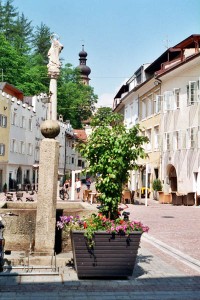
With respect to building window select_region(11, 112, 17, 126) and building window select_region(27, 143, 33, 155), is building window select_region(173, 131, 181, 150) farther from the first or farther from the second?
building window select_region(27, 143, 33, 155)

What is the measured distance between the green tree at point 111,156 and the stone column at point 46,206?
620 mm

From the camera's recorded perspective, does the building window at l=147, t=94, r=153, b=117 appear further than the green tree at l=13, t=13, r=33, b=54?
No

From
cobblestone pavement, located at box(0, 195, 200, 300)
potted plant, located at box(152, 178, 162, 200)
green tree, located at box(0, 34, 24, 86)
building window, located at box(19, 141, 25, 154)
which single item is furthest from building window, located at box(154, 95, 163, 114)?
cobblestone pavement, located at box(0, 195, 200, 300)

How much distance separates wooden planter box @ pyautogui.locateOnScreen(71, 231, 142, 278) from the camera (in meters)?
6.75

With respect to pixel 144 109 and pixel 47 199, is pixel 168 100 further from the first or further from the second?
pixel 47 199

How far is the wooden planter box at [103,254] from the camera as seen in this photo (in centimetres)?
675

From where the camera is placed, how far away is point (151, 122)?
125 feet

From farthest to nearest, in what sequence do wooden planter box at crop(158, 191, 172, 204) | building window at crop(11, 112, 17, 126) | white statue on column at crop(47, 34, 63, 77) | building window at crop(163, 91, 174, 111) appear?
1. building window at crop(11, 112, 17, 126)
2. building window at crop(163, 91, 174, 111)
3. wooden planter box at crop(158, 191, 172, 204)
4. white statue on column at crop(47, 34, 63, 77)

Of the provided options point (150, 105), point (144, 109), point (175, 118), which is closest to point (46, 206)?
point (175, 118)

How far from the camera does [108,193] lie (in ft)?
25.6

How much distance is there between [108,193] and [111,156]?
0.64 meters

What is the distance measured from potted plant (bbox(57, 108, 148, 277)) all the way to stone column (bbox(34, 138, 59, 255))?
0.63 m

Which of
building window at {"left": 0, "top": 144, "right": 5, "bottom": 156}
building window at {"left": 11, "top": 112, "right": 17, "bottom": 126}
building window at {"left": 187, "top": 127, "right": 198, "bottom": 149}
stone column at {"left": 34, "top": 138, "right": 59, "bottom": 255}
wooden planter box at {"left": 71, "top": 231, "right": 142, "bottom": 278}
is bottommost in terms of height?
wooden planter box at {"left": 71, "top": 231, "right": 142, "bottom": 278}

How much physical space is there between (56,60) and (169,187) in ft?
80.4
